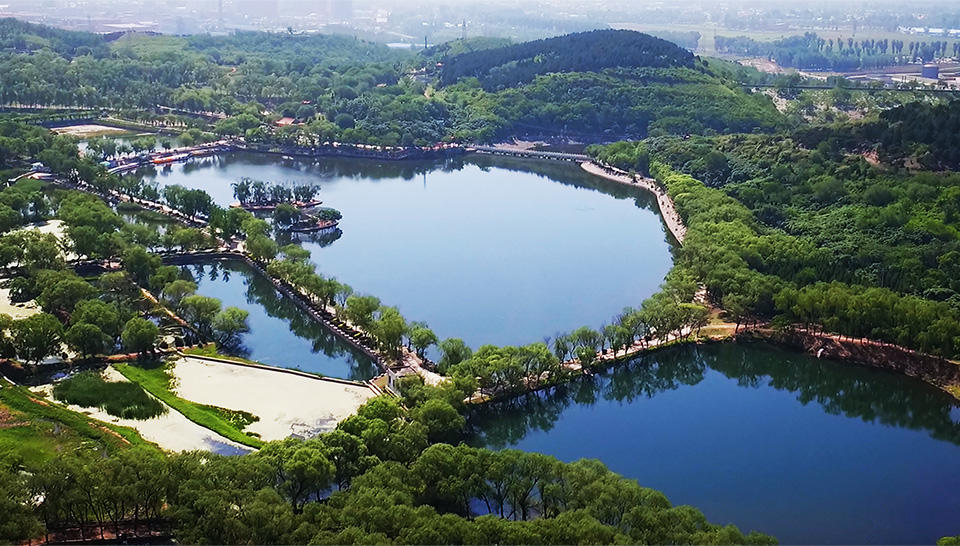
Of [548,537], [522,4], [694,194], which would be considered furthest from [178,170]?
[522,4]

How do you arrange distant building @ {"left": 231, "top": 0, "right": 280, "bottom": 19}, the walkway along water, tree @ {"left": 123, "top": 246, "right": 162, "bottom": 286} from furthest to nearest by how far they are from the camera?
distant building @ {"left": 231, "top": 0, "right": 280, "bottom": 19} < tree @ {"left": 123, "top": 246, "right": 162, "bottom": 286} < the walkway along water

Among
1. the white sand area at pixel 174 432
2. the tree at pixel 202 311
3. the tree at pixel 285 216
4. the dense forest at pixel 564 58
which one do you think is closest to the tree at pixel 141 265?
the tree at pixel 202 311

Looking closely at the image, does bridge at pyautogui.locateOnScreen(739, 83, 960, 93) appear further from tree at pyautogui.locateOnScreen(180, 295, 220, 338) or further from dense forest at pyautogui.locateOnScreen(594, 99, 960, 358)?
tree at pyautogui.locateOnScreen(180, 295, 220, 338)

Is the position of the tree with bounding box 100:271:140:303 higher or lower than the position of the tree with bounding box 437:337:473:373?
higher

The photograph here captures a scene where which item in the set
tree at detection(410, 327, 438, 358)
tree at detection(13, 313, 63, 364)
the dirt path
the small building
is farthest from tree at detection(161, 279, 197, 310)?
the small building

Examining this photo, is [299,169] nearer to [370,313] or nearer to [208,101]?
[208,101]

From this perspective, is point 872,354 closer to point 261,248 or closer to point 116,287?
point 261,248

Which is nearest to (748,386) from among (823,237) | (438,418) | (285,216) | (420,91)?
(438,418)
